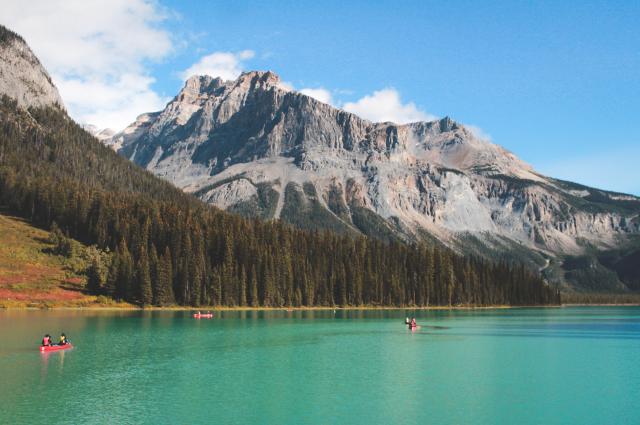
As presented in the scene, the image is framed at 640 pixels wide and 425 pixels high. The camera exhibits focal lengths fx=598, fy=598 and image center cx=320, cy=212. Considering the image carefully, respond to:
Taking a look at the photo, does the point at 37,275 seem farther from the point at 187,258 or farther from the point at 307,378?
the point at 307,378

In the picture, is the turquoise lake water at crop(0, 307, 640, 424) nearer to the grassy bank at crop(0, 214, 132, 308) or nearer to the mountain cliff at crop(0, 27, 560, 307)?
the grassy bank at crop(0, 214, 132, 308)

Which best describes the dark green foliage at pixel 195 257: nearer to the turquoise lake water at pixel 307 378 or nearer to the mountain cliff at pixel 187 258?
the mountain cliff at pixel 187 258

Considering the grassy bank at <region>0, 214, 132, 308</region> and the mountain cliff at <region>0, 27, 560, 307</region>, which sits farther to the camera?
the mountain cliff at <region>0, 27, 560, 307</region>

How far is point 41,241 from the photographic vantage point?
17450cm

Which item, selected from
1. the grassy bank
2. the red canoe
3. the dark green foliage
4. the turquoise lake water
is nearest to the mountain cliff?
the dark green foliage

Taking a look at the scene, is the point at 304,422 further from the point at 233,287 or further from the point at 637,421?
the point at 233,287

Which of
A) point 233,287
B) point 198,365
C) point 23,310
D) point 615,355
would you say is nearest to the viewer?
point 198,365

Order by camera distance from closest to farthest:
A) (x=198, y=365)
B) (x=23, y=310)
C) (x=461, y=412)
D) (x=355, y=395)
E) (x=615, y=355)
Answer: (x=461, y=412) < (x=355, y=395) < (x=198, y=365) < (x=615, y=355) < (x=23, y=310)

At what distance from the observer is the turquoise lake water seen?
42062 mm

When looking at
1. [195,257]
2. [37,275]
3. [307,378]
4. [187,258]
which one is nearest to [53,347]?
[307,378]

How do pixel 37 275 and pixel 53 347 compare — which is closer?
pixel 53 347

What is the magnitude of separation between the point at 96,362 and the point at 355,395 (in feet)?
95.3

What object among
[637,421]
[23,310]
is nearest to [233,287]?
[23,310]

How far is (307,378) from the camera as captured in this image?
182ft
